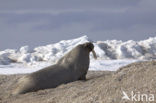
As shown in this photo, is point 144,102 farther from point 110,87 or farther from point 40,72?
point 40,72

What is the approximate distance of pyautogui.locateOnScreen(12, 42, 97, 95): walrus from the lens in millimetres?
10383

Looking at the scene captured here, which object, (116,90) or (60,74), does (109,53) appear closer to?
(60,74)

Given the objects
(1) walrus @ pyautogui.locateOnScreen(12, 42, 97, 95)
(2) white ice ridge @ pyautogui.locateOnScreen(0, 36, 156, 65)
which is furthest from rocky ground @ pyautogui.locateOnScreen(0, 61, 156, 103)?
(2) white ice ridge @ pyautogui.locateOnScreen(0, 36, 156, 65)

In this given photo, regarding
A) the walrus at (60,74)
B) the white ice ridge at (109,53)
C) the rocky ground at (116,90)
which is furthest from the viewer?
the white ice ridge at (109,53)

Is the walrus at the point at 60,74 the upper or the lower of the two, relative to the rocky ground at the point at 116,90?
lower

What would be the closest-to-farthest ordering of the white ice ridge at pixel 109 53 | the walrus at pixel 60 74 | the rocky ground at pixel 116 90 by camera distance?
the rocky ground at pixel 116 90, the walrus at pixel 60 74, the white ice ridge at pixel 109 53

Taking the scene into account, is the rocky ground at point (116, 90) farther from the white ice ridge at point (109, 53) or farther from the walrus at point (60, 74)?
the white ice ridge at point (109, 53)

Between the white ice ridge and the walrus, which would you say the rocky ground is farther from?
the white ice ridge

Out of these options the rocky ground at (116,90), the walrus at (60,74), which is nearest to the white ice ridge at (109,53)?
the walrus at (60,74)

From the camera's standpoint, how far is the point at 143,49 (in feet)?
159

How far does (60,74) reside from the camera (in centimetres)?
1081

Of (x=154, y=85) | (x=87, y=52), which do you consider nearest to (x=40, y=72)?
(x=87, y=52)

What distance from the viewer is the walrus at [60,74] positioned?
10383 millimetres

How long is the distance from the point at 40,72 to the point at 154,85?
15.6 feet
